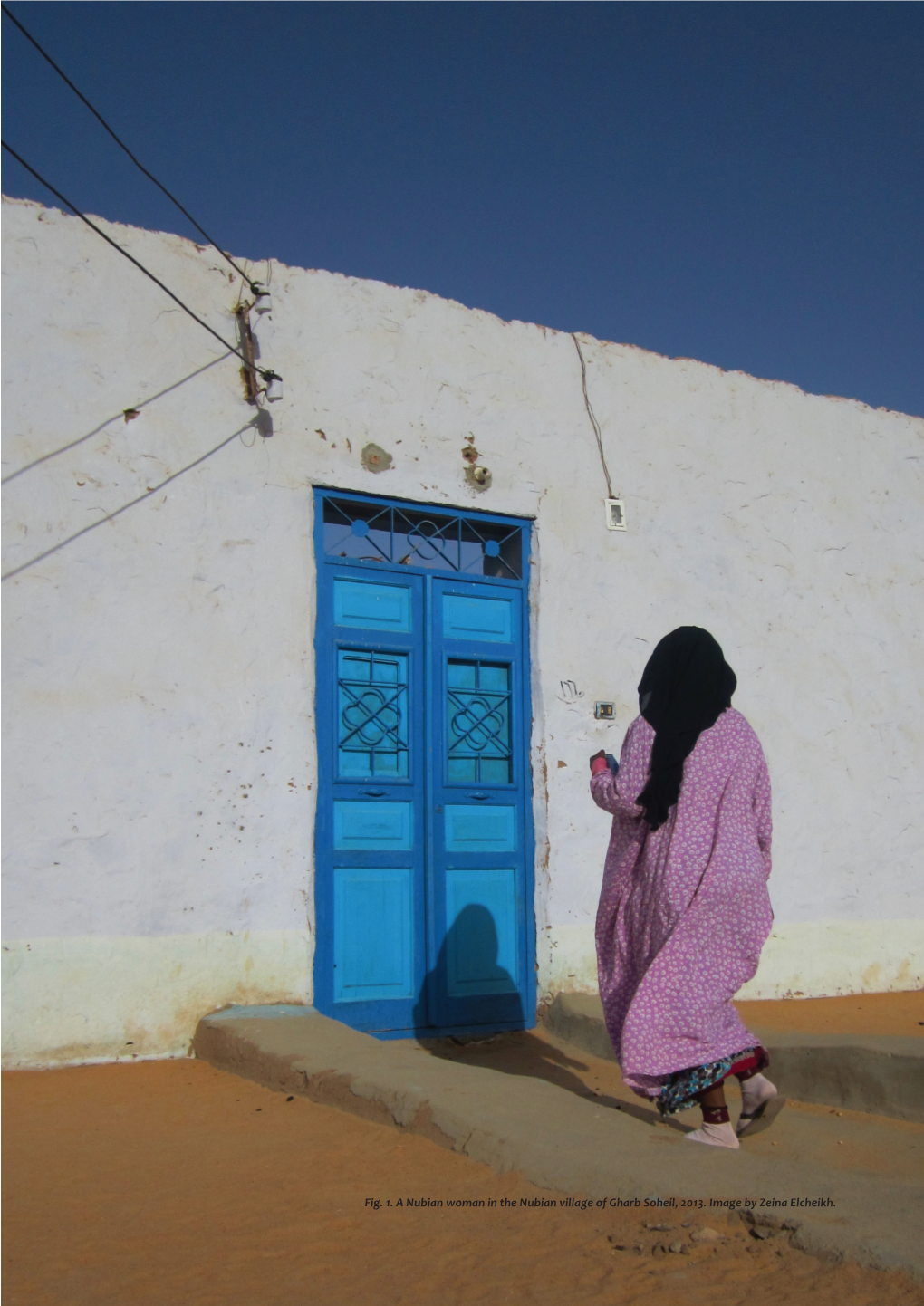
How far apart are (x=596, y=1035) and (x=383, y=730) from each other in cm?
167

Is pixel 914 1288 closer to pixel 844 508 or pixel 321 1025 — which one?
pixel 321 1025

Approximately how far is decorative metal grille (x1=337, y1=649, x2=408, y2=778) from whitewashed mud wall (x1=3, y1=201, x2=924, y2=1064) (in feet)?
0.72

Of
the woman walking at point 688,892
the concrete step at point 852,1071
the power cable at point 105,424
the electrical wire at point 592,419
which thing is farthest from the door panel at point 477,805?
the woman walking at point 688,892

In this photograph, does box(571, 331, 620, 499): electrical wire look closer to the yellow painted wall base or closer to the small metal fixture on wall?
the small metal fixture on wall

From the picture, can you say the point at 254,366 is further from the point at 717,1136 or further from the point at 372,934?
the point at 717,1136

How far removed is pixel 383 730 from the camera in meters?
4.96

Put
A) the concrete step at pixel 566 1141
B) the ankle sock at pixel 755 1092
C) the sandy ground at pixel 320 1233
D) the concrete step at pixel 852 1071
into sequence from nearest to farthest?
the sandy ground at pixel 320 1233 → the concrete step at pixel 566 1141 → the ankle sock at pixel 755 1092 → the concrete step at pixel 852 1071

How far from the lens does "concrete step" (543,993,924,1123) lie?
3646 millimetres

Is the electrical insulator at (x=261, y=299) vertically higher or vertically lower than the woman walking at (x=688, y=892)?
higher

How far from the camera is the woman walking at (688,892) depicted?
2.96m

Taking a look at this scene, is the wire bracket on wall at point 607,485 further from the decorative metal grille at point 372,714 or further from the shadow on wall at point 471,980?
the shadow on wall at point 471,980

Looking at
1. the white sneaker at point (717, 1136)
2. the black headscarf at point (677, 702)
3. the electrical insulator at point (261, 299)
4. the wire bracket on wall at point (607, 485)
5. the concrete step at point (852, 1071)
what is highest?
the electrical insulator at point (261, 299)

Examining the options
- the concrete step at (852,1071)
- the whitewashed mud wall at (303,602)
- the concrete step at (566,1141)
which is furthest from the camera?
the whitewashed mud wall at (303,602)

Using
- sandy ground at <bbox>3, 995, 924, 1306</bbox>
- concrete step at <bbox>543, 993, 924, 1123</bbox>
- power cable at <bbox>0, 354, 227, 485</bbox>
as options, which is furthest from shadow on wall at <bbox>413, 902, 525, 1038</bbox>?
power cable at <bbox>0, 354, 227, 485</bbox>
